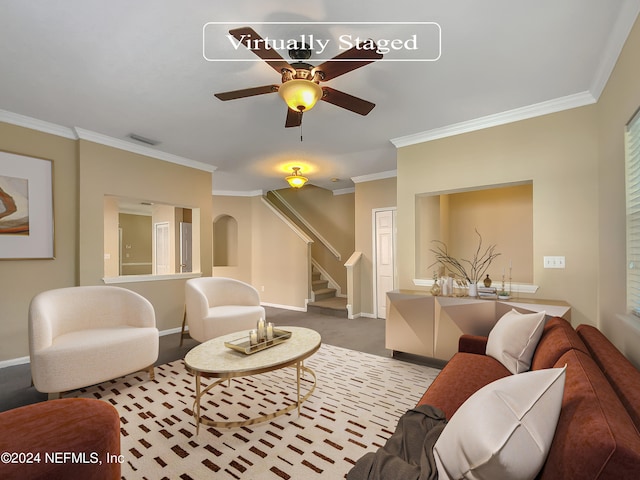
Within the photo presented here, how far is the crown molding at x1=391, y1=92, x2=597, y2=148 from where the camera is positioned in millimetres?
2793

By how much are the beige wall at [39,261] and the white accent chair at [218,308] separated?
4.96 ft

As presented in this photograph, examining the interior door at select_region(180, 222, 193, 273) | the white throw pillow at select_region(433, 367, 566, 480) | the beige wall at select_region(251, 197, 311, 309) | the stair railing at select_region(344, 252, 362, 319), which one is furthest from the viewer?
the interior door at select_region(180, 222, 193, 273)

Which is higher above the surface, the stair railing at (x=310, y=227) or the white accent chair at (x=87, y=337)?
the stair railing at (x=310, y=227)

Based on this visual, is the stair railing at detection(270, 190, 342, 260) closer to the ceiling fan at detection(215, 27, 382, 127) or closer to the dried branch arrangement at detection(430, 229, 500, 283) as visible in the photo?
the dried branch arrangement at detection(430, 229, 500, 283)

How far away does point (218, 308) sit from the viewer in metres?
3.82

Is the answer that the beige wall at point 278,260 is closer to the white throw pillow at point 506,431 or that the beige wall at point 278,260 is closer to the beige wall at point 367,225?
the beige wall at point 367,225

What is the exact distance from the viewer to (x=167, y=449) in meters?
1.87

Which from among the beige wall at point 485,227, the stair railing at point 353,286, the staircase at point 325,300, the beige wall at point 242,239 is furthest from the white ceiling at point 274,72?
the staircase at point 325,300

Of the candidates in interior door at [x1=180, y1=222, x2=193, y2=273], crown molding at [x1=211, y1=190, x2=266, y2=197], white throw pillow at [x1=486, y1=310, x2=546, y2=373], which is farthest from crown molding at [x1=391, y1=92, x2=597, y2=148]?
interior door at [x1=180, y1=222, x2=193, y2=273]

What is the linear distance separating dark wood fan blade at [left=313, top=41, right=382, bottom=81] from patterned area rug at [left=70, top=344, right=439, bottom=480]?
242 cm

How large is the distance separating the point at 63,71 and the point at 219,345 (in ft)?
8.51

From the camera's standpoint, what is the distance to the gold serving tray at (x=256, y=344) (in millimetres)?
2240

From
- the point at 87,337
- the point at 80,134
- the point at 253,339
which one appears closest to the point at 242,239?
the point at 80,134

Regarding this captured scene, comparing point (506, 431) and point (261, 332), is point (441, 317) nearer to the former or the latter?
point (261, 332)
